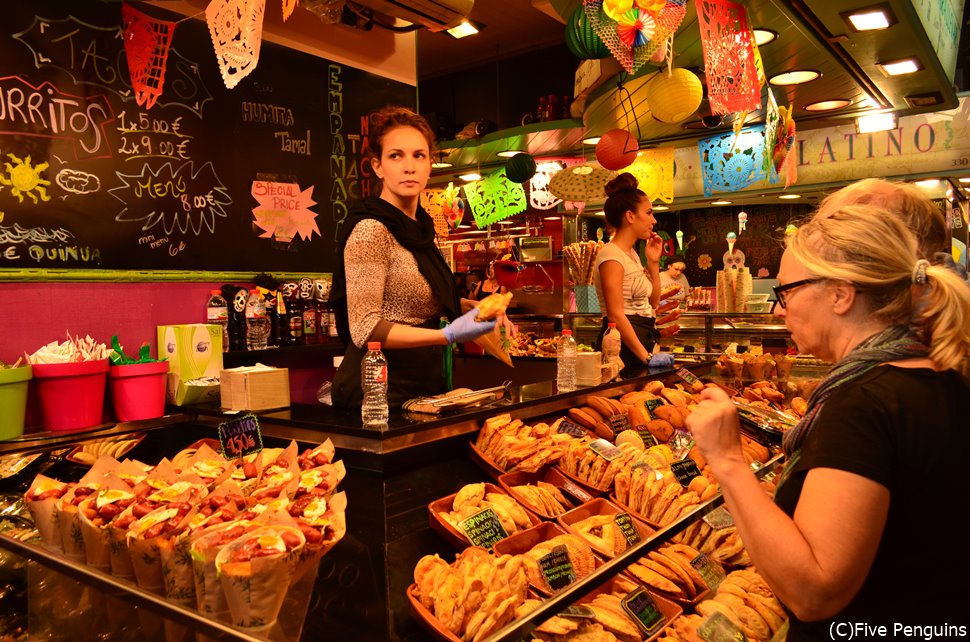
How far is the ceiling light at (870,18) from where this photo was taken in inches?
198

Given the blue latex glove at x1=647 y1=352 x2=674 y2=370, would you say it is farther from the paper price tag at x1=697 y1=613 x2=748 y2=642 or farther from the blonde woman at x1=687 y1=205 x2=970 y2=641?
the blonde woman at x1=687 y1=205 x2=970 y2=641

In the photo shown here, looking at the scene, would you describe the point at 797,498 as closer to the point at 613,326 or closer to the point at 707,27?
the point at 613,326

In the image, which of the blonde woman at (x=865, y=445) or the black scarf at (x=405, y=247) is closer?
the blonde woman at (x=865, y=445)

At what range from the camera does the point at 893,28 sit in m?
5.37

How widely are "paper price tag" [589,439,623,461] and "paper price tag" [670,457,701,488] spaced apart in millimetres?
184

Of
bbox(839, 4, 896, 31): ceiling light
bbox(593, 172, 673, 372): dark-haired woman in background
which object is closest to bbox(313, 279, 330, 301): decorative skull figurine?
bbox(593, 172, 673, 372): dark-haired woman in background

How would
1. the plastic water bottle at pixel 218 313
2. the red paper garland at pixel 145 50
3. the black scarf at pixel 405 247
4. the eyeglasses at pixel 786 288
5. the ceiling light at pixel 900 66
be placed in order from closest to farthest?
the eyeglasses at pixel 786 288
the black scarf at pixel 405 247
the red paper garland at pixel 145 50
the plastic water bottle at pixel 218 313
the ceiling light at pixel 900 66

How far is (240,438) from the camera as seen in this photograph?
197cm

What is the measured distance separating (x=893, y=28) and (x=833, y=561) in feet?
18.7

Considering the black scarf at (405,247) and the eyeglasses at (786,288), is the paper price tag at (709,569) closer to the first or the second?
the eyeglasses at (786,288)

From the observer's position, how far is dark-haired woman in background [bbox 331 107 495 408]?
2.51 m

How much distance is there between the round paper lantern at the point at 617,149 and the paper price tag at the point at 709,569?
4.38 m

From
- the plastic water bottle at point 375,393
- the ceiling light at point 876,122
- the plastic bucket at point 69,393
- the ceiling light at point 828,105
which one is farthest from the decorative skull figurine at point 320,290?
the ceiling light at point 876,122

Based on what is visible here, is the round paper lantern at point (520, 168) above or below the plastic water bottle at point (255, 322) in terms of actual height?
above
